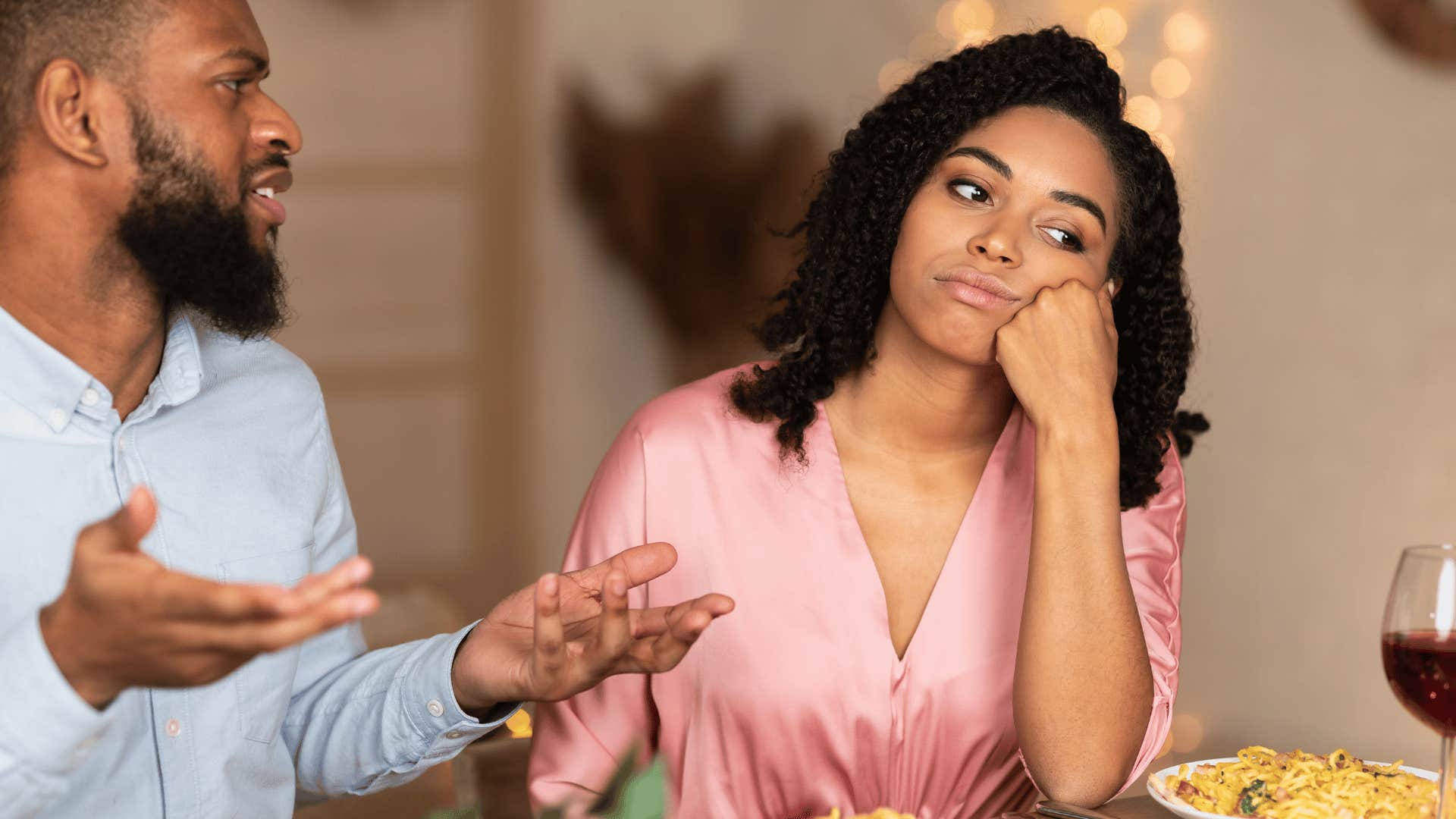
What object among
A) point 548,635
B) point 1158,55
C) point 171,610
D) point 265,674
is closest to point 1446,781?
point 548,635

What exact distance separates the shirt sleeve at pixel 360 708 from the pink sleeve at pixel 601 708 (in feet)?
0.50

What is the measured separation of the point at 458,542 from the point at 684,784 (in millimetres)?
2513

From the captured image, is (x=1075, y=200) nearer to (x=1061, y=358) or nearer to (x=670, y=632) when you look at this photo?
(x=1061, y=358)

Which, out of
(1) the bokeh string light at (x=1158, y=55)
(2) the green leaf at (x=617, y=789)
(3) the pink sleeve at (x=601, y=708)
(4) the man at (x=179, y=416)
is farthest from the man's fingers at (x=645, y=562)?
(1) the bokeh string light at (x=1158, y=55)

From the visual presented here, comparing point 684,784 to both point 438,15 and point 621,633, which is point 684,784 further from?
point 438,15

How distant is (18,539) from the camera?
1.25 metres

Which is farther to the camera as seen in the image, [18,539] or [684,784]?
[684,784]

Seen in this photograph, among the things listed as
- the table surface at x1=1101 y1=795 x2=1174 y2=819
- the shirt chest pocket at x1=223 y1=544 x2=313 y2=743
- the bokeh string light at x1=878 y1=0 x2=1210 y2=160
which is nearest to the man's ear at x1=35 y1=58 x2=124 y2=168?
the shirt chest pocket at x1=223 y1=544 x2=313 y2=743

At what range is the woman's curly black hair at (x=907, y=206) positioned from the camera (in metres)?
1.79

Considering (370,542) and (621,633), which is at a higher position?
(621,633)

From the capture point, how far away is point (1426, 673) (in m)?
1.07

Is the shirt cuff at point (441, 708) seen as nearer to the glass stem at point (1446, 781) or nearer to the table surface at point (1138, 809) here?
the table surface at point (1138, 809)

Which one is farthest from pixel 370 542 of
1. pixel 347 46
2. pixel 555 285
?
pixel 347 46

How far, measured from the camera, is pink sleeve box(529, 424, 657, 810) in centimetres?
162
